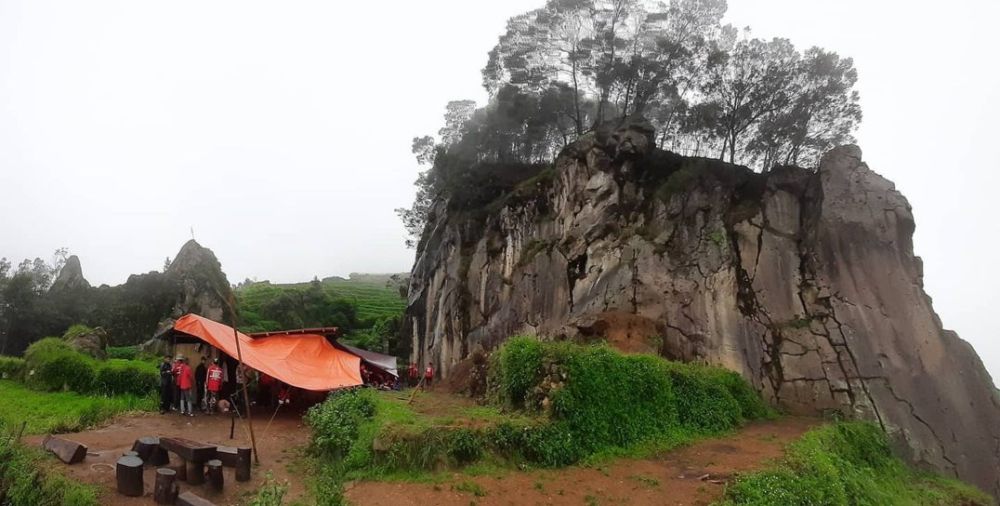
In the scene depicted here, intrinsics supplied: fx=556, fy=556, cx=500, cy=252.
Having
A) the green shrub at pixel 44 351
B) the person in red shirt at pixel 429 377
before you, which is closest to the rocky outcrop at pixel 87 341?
the green shrub at pixel 44 351

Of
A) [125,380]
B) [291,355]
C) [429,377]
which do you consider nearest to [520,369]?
[291,355]

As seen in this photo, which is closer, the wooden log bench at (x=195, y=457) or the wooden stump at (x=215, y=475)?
the wooden stump at (x=215, y=475)

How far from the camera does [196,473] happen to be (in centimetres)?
914

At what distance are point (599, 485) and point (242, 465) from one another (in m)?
6.35

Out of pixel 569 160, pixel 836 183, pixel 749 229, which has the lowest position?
pixel 749 229

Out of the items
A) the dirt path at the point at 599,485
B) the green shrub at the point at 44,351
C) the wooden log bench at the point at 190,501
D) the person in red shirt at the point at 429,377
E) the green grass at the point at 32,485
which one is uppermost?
the green shrub at the point at 44,351

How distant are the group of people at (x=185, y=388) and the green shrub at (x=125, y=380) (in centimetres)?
200

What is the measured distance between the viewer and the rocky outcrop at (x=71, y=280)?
4412 cm

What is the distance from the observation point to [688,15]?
26141 millimetres

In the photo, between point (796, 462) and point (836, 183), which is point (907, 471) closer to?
point (796, 462)

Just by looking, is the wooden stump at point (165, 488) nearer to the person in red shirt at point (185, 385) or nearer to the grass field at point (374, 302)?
the person in red shirt at point (185, 385)

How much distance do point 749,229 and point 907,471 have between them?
9483 millimetres

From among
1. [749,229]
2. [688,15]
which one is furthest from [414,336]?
[688,15]

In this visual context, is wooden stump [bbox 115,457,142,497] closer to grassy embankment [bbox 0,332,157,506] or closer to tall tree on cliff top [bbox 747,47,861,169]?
grassy embankment [bbox 0,332,157,506]
